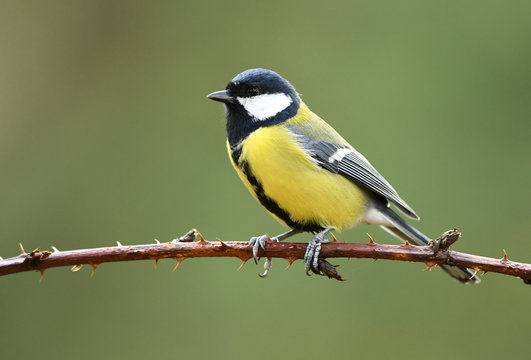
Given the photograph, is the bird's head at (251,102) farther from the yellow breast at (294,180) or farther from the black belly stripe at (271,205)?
the black belly stripe at (271,205)

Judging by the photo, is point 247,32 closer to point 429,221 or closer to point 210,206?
point 210,206

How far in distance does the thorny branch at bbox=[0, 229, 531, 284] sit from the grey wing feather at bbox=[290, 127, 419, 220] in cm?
97

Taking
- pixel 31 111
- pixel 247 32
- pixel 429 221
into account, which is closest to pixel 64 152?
pixel 31 111

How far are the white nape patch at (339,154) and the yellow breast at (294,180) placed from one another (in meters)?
0.10

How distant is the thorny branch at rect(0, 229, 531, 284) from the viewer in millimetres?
2102

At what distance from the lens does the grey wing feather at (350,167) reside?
3.30 meters

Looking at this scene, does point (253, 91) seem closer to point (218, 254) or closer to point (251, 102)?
point (251, 102)

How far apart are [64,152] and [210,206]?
4.33 ft

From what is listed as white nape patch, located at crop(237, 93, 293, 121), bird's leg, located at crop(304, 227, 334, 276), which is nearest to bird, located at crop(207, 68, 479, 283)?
white nape patch, located at crop(237, 93, 293, 121)

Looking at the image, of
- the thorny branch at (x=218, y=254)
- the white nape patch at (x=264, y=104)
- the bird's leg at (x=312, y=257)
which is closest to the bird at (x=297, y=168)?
A: the white nape patch at (x=264, y=104)

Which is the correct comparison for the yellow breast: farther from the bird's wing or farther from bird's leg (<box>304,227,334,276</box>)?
bird's leg (<box>304,227,334,276</box>)

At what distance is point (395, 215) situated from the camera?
3.48m

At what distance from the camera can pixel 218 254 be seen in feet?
7.58

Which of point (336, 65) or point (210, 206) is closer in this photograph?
point (210, 206)
